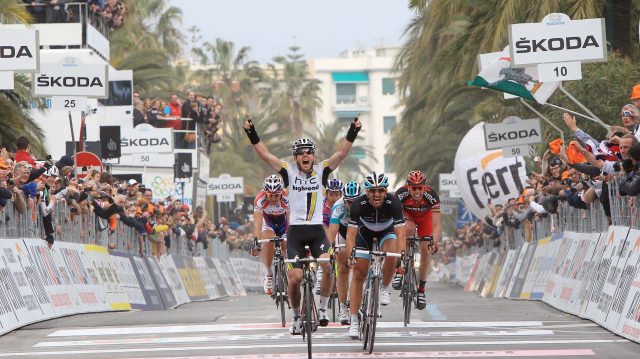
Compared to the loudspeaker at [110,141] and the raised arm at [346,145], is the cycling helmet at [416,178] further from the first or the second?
the loudspeaker at [110,141]

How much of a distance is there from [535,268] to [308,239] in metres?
11.5

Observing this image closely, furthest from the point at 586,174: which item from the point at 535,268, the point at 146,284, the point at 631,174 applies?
the point at 146,284

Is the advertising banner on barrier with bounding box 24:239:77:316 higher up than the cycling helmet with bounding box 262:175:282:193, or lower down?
lower down

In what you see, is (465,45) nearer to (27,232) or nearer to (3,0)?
(3,0)

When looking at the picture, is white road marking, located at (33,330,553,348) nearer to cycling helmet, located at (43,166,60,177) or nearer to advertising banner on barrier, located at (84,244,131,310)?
cycling helmet, located at (43,166,60,177)

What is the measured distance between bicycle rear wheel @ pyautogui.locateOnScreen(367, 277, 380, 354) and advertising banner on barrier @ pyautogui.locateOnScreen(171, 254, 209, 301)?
19.7m

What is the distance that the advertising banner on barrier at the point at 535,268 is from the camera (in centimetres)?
2488

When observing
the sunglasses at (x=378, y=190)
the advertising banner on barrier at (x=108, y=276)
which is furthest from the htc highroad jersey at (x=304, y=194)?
the advertising banner on barrier at (x=108, y=276)

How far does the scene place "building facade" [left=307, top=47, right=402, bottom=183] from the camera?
14412 centimetres

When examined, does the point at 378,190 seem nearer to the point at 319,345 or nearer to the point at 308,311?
the point at 308,311

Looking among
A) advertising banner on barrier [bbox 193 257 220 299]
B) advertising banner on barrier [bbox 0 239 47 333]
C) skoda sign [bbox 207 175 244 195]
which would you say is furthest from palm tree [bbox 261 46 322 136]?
advertising banner on barrier [bbox 0 239 47 333]

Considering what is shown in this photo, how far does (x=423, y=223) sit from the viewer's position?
18.4 meters

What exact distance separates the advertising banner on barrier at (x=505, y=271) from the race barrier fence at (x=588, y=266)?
16 cm

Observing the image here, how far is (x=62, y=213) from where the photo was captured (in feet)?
75.9
